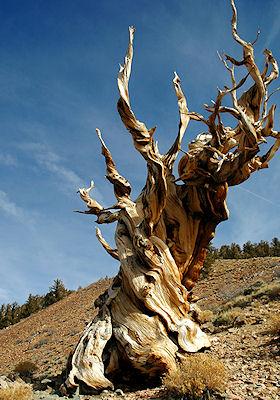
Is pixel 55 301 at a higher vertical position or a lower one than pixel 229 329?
higher

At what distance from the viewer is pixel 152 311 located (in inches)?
243

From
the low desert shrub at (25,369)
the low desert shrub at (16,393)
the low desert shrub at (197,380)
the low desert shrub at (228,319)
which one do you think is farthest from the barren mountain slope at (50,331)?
the low desert shrub at (197,380)

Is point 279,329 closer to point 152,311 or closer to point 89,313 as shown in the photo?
point 152,311

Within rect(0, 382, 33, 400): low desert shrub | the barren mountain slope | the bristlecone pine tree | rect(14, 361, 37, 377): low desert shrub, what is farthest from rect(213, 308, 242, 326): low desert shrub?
the barren mountain slope

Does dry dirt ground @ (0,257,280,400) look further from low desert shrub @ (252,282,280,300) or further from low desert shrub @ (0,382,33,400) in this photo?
low desert shrub @ (0,382,33,400)

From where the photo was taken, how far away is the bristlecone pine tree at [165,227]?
5.95 m

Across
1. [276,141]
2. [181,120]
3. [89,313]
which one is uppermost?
[89,313]

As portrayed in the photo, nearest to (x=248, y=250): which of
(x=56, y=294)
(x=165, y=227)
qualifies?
(x=56, y=294)

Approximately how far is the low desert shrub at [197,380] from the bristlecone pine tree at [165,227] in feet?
2.39

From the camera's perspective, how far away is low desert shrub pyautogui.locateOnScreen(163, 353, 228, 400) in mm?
4613

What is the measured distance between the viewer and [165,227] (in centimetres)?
705

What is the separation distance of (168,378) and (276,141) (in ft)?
13.7

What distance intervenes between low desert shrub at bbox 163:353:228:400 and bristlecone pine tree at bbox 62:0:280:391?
2.39 feet

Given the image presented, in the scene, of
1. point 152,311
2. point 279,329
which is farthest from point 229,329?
point 152,311
